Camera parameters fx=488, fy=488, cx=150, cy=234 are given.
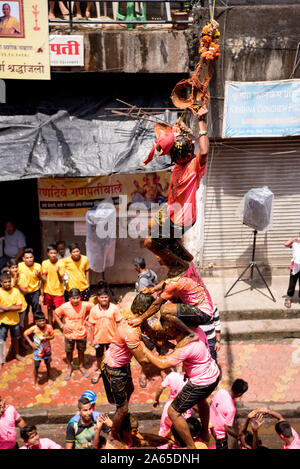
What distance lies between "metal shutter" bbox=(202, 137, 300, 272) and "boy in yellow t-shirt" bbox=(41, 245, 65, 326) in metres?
3.93

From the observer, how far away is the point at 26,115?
1105 centimetres

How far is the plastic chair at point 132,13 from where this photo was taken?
1131cm

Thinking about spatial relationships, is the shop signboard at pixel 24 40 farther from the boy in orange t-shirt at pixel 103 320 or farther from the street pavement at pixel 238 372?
the street pavement at pixel 238 372

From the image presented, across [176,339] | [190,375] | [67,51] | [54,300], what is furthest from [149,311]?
[67,51]

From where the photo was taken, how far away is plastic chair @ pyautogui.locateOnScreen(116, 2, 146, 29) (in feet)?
37.1

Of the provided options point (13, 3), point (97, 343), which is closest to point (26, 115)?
point (13, 3)

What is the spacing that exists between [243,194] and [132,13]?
5078 mm

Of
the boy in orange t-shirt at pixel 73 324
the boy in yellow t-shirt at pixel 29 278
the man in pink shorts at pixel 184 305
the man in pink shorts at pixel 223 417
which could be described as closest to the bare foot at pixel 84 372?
the boy in orange t-shirt at pixel 73 324

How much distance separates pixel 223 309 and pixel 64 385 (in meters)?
3.98

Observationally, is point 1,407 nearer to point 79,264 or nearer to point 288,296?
point 79,264

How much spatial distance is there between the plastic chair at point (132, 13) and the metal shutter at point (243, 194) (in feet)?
11.5

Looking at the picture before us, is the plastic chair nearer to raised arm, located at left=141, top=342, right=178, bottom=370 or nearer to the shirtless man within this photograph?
the shirtless man

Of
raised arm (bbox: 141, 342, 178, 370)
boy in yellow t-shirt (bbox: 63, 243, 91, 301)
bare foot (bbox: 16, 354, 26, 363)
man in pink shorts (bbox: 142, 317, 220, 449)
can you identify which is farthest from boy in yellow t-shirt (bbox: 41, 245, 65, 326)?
raised arm (bbox: 141, 342, 178, 370)

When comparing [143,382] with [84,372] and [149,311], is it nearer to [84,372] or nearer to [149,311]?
[84,372]
